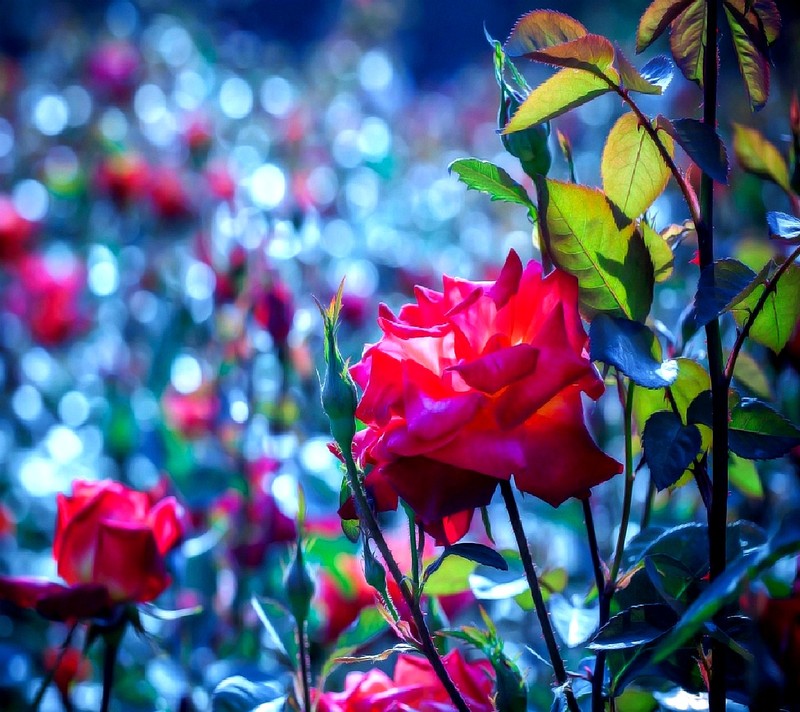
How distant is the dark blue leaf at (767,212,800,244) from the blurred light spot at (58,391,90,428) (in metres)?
0.88

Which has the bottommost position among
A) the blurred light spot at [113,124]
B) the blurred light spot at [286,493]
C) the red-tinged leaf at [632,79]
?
the blurred light spot at [286,493]

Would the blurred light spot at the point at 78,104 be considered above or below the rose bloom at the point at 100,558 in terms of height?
above

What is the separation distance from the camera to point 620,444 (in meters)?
0.84

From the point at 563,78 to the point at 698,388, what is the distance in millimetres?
119

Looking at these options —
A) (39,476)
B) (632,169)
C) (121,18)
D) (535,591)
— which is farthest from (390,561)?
(121,18)

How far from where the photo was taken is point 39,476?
0.83 m

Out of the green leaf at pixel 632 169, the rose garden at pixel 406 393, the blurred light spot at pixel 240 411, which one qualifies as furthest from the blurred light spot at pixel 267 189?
the green leaf at pixel 632 169

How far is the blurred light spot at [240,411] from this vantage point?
73 cm

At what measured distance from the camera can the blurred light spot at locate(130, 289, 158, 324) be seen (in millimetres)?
1094

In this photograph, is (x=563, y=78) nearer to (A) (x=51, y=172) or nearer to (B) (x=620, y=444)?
(B) (x=620, y=444)

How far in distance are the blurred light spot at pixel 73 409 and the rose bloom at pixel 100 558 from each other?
0.57m

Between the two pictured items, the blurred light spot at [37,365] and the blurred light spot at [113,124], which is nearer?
the blurred light spot at [37,365]

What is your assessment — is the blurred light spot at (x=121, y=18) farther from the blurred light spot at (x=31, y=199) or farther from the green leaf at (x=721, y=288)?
the green leaf at (x=721, y=288)

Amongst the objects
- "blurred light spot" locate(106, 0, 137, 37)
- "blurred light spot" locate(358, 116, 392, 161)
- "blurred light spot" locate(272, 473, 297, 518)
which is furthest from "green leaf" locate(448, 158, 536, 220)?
"blurred light spot" locate(106, 0, 137, 37)
